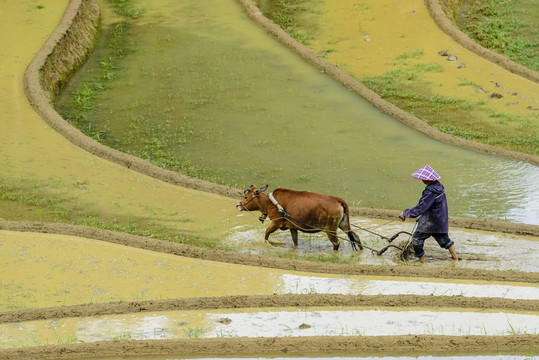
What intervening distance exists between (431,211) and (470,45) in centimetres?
1059

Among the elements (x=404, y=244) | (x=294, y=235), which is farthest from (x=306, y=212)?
(x=404, y=244)

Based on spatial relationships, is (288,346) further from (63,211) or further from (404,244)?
(63,211)

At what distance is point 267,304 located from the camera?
8484 mm

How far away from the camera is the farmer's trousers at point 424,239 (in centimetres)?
954

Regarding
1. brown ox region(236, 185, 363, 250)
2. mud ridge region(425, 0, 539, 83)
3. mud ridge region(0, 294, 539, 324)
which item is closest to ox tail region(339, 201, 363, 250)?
brown ox region(236, 185, 363, 250)

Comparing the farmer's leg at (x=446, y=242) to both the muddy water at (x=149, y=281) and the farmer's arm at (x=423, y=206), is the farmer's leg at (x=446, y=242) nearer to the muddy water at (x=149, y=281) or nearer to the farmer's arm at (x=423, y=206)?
the farmer's arm at (x=423, y=206)

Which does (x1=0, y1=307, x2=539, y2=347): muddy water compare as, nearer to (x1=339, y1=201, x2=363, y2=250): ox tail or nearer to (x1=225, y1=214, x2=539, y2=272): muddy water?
(x1=225, y1=214, x2=539, y2=272): muddy water

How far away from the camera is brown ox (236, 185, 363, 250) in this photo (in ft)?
32.1

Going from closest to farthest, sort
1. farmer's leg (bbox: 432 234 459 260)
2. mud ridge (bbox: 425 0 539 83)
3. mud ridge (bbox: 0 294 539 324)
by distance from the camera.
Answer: mud ridge (bbox: 0 294 539 324) < farmer's leg (bbox: 432 234 459 260) < mud ridge (bbox: 425 0 539 83)

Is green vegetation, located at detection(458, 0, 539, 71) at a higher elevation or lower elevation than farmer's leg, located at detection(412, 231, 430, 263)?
lower

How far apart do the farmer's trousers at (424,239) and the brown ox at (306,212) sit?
32.8 inches

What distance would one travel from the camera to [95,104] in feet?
53.9

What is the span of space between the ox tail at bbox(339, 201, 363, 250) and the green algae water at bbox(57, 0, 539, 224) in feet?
5.87

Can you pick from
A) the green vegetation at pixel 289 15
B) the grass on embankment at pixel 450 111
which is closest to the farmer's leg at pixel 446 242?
the grass on embankment at pixel 450 111
